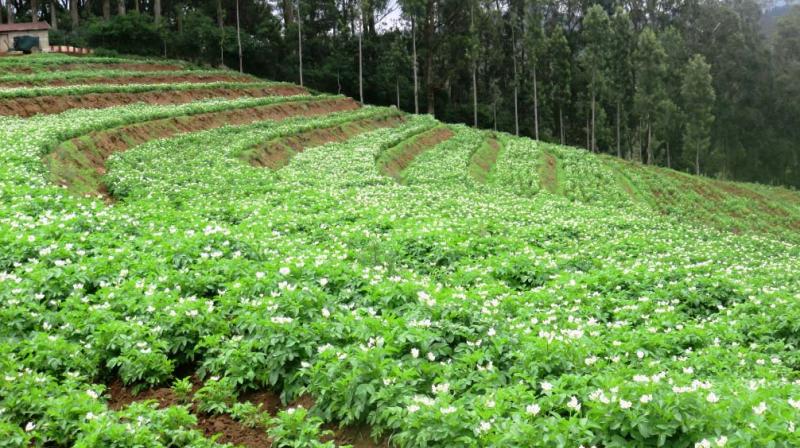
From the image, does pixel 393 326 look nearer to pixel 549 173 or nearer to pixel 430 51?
pixel 549 173

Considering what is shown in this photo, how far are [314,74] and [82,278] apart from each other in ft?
215

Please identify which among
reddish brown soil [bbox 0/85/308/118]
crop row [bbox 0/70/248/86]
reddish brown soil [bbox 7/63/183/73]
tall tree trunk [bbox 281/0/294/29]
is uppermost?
tall tree trunk [bbox 281/0/294/29]

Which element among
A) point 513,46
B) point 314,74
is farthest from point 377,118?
point 513,46

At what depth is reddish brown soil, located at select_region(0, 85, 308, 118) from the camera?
30.0 metres

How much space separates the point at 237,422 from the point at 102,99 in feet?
112

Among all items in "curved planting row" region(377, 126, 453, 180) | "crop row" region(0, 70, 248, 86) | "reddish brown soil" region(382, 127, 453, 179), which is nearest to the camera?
"curved planting row" region(377, 126, 453, 180)

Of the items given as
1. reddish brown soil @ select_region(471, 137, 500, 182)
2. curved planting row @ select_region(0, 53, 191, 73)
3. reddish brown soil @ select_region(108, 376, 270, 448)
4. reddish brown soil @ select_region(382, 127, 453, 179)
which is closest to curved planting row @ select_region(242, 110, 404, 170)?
reddish brown soil @ select_region(382, 127, 453, 179)

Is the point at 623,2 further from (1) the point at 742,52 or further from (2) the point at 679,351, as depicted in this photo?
(2) the point at 679,351

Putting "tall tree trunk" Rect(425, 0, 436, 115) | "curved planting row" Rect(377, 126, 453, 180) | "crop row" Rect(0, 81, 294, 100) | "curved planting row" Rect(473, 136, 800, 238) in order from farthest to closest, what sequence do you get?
"tall tree trunk" Rect(425, 0, 436, 115)
"curved planting row" Rect(473, 136, 800, 238)
"curved planting row" Rect(377, 126, 453, 180)
"crop row" Rect(0, 81, 294, 100)

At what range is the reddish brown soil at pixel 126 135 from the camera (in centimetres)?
1960

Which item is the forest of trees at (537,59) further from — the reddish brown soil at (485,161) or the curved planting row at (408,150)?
the reddish brown soil at (485,161)

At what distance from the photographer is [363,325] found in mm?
6832

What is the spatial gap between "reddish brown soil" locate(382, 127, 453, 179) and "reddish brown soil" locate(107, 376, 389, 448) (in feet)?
82.6

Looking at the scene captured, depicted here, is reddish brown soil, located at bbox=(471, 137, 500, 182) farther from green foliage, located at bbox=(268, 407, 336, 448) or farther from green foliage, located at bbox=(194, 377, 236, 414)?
green foliage, located at bbox=(268, 407, 336, 448)
